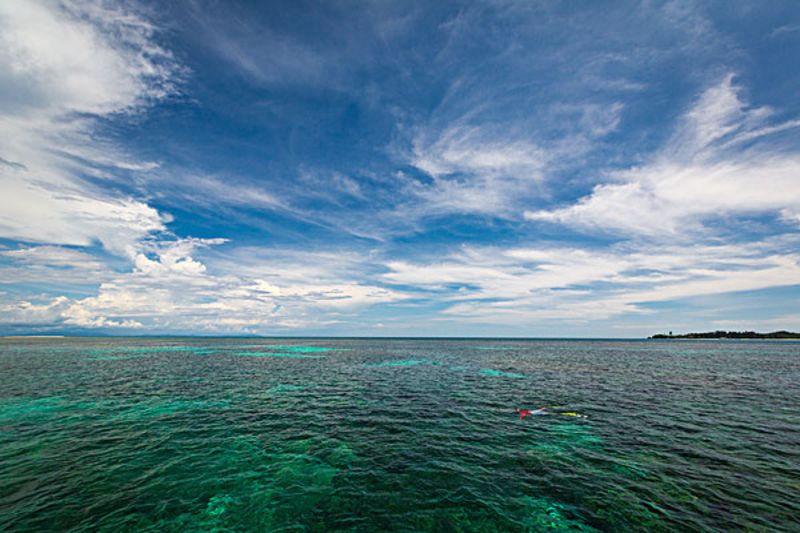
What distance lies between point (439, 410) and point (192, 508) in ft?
74.1

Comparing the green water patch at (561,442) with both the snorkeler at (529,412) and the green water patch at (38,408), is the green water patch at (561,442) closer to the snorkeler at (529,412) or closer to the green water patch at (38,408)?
the snorkeler at (529,412)

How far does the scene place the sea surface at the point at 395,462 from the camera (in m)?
14.2

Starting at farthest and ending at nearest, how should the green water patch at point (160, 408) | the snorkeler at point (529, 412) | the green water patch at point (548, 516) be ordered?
1. the snorkeler at point (529, 412)
2. the green water patch at point (160, 408)
3. the green water patch at point (548, 516)

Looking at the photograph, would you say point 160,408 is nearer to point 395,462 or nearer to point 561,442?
point 395,462

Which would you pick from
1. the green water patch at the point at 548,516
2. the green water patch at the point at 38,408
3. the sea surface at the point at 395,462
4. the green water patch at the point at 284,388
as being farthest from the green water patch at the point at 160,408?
the green water patch at the point at 548,516

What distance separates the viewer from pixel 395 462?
65.1ft

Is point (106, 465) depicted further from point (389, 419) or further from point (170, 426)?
point (389, 419)

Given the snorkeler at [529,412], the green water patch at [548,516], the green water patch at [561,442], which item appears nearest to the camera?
the green water patch at [548,516]

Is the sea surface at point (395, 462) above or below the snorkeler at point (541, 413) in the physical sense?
below

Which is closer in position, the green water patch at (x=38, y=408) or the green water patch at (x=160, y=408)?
the green water patch at (x=38, y=408)

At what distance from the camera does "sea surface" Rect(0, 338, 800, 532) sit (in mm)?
14195

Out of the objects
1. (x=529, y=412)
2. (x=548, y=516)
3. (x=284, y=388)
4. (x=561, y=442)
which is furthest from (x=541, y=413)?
(x=284, y=388)

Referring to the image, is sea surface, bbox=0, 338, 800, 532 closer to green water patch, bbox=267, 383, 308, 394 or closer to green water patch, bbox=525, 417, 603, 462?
green water patch, bbox=525, 417, 603, 462

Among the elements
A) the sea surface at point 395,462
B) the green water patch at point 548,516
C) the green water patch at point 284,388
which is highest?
the green water patch at point 284,388
